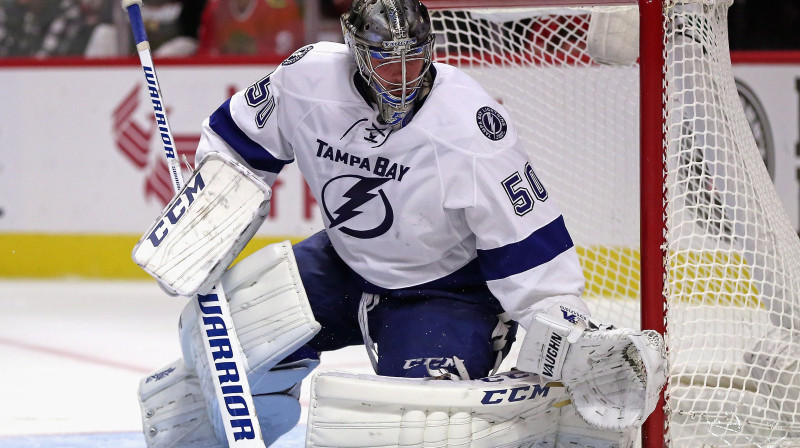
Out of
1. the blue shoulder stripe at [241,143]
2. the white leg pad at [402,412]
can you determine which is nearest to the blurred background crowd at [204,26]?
the blue shoulder stripe at [241,143]

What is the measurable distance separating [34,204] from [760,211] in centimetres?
359

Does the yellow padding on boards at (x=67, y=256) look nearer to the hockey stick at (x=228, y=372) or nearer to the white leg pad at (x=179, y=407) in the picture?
the white leg pad at (x=179, y=407)

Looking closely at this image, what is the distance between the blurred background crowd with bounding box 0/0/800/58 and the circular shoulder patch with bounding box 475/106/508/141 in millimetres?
2959

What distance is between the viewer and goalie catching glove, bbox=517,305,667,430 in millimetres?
1929

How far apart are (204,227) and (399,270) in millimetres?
397

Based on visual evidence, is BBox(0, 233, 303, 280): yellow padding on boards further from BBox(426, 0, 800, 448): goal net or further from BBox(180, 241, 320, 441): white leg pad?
BBox(180, 241, 320, 441): white leg pad

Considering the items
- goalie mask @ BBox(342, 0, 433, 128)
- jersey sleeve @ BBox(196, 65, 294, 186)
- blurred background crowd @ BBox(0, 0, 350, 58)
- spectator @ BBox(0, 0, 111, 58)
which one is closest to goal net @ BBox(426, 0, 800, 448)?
goalie mask @ BBox(342, 0, 433, 128)

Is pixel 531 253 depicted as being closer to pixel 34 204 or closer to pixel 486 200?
pixel 486 200

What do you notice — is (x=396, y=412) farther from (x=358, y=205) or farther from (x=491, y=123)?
(x=491, y=123)

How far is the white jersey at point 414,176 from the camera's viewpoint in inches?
81.2

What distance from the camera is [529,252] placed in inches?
80.4

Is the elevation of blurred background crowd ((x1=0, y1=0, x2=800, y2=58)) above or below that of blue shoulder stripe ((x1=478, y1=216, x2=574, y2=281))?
above

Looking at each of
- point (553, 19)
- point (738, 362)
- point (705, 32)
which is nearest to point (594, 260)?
point (553, 19)

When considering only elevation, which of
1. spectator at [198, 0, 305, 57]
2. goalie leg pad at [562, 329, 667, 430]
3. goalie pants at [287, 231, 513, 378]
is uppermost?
spectator at [198, 0, 305, 57]
